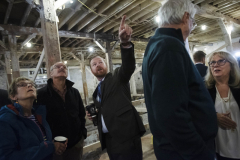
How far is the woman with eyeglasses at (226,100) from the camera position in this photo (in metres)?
1.44

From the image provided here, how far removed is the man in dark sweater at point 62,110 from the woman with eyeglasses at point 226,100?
5.80 feet

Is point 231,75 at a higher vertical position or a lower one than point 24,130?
higher

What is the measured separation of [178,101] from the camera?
2.70ft

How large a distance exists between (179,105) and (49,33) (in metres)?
2.41

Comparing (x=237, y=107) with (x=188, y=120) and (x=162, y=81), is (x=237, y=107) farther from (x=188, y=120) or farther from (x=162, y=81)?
(x=162, y=81)

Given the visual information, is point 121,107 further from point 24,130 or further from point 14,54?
point 14,54

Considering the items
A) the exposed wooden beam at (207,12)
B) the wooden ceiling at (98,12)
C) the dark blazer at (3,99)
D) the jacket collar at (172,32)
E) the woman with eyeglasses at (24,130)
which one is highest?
the wooden ceiling at (98,12)

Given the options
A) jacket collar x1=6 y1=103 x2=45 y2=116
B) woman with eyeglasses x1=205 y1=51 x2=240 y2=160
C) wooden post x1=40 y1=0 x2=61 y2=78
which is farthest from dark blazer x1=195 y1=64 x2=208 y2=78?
jacket collar x1=6 y1=103 x2=45 y2=116

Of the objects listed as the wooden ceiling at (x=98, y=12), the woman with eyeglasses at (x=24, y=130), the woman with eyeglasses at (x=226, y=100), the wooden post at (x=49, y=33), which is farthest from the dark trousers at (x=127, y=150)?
the wooden ceiling at (x=98, y=12)

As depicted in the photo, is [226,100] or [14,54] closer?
[226,100]

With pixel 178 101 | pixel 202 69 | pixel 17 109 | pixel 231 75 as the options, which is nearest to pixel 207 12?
pixel 202 69

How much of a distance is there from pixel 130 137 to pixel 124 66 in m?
0.81

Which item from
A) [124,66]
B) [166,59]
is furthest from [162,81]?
[124,66]

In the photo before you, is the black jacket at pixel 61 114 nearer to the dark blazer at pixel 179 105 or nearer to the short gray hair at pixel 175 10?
the dark blazer at pixel 179 105
